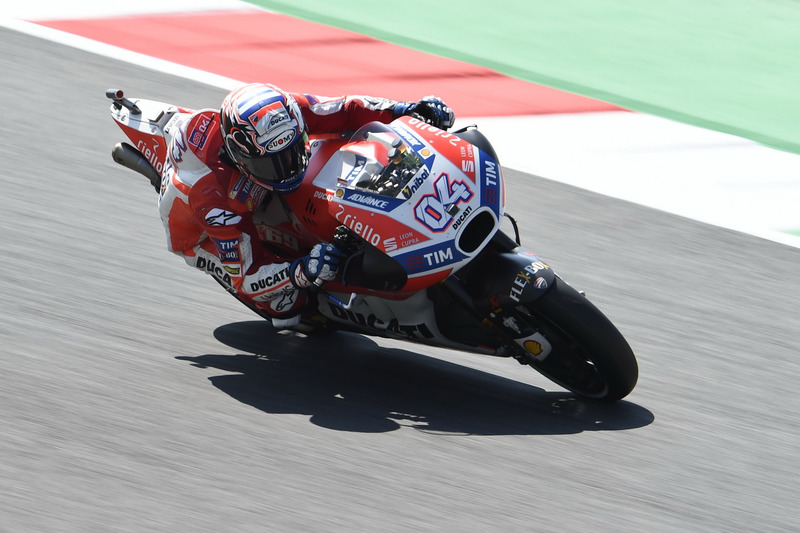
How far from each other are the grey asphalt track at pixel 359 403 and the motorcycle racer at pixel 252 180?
1.78 feet

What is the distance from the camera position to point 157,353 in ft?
19.7

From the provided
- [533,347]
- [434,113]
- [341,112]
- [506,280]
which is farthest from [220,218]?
[533,347]

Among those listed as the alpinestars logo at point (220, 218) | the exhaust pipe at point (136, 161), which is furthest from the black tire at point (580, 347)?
the exhaust pipe at point (136, 161)

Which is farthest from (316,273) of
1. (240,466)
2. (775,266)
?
(775,266)

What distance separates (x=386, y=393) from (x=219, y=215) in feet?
3.86

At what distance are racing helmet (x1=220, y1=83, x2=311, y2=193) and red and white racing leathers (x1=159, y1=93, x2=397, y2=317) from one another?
24 cm

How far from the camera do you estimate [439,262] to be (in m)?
5.24

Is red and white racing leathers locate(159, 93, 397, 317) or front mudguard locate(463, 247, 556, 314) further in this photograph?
red and white racing leathers locate(159, 93, 397, 317)

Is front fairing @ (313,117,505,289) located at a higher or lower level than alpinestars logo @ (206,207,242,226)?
higher

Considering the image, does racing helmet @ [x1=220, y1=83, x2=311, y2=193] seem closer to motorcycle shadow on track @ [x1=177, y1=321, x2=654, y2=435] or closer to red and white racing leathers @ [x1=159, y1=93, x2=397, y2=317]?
red and white racing leathers @ [x1=159, y1=93, x2=397, y2=317]

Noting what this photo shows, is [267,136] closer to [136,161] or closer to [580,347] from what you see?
[136,161]

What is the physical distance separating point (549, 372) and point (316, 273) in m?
1.29

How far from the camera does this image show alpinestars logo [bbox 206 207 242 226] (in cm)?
559

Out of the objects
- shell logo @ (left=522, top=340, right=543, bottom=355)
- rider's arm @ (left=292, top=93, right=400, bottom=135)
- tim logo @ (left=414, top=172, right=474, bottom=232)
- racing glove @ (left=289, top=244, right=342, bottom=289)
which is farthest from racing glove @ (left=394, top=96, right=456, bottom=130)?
shell logo @ (left=522, top=340, right=543, bottom=355)
